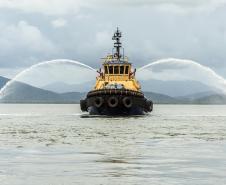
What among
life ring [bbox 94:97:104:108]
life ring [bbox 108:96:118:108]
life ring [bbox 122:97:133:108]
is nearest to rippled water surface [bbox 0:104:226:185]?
life ring [bbox 122:97:133:108]

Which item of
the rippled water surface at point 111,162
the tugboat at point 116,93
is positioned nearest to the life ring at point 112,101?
the tugboat at point 116,93

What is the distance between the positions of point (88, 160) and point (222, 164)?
6.63 meters

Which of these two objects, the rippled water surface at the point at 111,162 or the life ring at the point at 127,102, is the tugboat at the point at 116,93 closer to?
the life ring at the point at 127,102

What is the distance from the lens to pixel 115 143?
43.7 metres

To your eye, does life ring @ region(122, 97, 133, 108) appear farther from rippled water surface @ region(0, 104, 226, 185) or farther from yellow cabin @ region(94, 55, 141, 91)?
rippled water surface @ region(0, 104, 226, 185)

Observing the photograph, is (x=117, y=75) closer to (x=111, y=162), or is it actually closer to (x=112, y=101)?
(x=112, y=101)

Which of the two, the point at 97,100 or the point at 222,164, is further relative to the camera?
the point at 97,100

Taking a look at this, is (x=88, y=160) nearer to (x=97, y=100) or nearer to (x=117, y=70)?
(x=97, y=100)

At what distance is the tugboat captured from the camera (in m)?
88.9

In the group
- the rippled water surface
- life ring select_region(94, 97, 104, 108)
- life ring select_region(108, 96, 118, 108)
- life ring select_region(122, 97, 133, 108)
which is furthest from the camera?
life ring select_region(94, 97, 104, 108)

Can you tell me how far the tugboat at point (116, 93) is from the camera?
292ft

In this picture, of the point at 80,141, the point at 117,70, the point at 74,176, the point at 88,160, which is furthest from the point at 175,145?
the point at 117,70

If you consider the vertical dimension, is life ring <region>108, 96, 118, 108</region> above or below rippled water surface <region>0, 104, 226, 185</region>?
above

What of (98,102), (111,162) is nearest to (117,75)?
(98,102)
